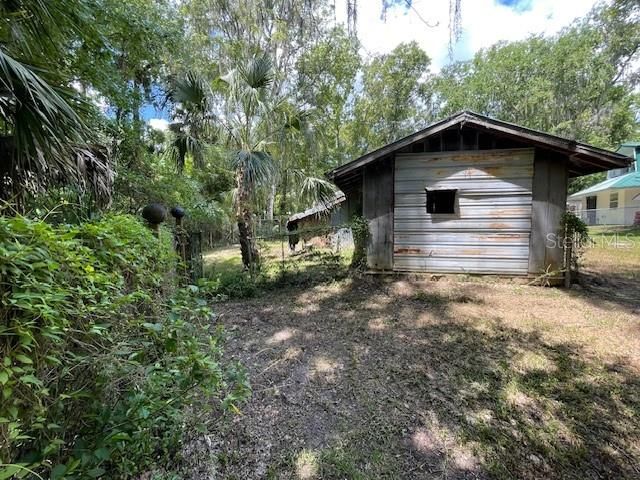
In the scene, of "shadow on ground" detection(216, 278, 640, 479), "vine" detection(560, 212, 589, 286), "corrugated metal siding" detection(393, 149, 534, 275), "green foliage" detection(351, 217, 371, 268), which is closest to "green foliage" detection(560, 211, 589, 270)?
"vine" detection(560, 212, 589, 286)

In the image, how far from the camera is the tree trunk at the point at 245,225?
6.22 m

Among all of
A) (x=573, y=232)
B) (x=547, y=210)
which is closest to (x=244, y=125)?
(x=547, y=210)

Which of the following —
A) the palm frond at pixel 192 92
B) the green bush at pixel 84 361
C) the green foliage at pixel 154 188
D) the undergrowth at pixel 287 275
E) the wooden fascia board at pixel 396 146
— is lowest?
the undergrowth at pixel 287 275

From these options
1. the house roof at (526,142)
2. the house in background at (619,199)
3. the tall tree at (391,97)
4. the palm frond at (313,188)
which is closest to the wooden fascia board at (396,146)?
the house roof at (526,142)

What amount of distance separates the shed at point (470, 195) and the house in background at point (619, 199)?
1217 cm

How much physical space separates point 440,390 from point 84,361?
8.95ft

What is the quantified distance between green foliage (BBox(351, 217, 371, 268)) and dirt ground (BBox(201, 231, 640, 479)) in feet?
5.68

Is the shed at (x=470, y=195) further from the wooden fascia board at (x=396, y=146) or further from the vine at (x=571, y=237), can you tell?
the vine at (x=571, y=237)

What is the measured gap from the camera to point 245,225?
636cm

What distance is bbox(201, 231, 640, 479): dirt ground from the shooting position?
1930mm

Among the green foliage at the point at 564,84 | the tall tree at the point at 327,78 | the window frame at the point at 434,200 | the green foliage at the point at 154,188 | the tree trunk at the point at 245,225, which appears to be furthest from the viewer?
the green foliage at the point at 564,84

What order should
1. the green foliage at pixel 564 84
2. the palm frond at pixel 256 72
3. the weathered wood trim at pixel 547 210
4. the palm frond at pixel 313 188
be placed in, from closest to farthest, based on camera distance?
the weathered wood trim at pixel 547 210
the palm frond at pixel 256 72
the palm frond at pixel 313 188
the green foliage at pixel 564 84

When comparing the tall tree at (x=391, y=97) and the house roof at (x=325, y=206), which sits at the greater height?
the tall tree at (x=391, y=97)

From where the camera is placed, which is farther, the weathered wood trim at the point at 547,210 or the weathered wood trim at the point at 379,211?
the weathered wood trim at the point at 379,211
